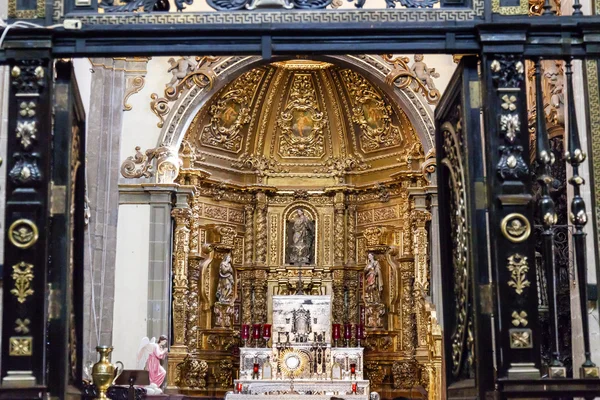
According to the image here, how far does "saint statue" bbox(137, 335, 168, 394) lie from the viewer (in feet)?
55.1

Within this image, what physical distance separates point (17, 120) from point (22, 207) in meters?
0.65

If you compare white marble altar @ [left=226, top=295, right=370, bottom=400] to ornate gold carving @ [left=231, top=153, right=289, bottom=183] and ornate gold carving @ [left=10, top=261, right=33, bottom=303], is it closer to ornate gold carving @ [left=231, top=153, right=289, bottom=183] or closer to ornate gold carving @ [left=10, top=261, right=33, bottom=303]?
ornate gold carving @ [left=231, top=153, right=289, bottom=183]

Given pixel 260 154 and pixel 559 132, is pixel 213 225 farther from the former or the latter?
pixel 559 132

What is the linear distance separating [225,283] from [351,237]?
2.93 meters

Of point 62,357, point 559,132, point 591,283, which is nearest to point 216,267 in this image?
point 559,132

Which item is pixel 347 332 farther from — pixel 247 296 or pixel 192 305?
pixel 192 305

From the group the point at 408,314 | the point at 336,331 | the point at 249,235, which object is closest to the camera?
the point at 336,331

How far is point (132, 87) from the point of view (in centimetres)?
1903

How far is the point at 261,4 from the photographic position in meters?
7.66

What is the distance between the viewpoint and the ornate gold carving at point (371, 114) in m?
20.6

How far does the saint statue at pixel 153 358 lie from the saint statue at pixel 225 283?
125 inches

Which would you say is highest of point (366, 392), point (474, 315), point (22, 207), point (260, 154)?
point (260, 154)

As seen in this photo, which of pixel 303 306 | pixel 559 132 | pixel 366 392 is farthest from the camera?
pixel 303 306

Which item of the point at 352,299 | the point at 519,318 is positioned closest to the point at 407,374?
the point at 352,299
